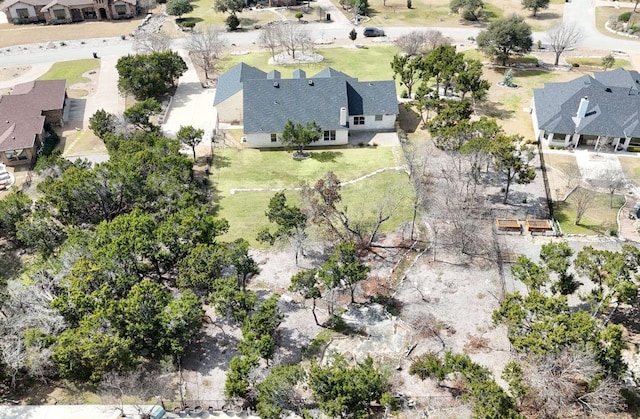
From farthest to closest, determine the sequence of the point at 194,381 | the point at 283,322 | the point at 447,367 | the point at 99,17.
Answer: the point at 99,17, the point at 283,322, the point at 194,381, the point at 447,367

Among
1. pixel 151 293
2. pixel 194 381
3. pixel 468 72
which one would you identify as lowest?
pixel 194 381

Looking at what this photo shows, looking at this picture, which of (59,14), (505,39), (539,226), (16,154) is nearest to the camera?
(539,226)

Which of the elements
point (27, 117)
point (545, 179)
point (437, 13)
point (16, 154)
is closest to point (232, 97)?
point (27, 117)

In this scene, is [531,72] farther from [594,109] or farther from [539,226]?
[539,226]

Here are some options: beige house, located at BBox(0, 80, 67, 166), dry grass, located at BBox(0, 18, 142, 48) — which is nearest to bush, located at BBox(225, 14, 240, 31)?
dry grass, located at BBox(0, 18, 142, 48)

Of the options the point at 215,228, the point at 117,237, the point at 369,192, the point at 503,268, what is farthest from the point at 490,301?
the point at 117,237

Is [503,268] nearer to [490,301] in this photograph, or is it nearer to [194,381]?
[490,301]

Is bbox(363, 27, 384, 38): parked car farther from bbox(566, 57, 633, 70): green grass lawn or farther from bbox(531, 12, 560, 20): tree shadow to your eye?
bbox(566, 57, 633, 70): green grass lawn
